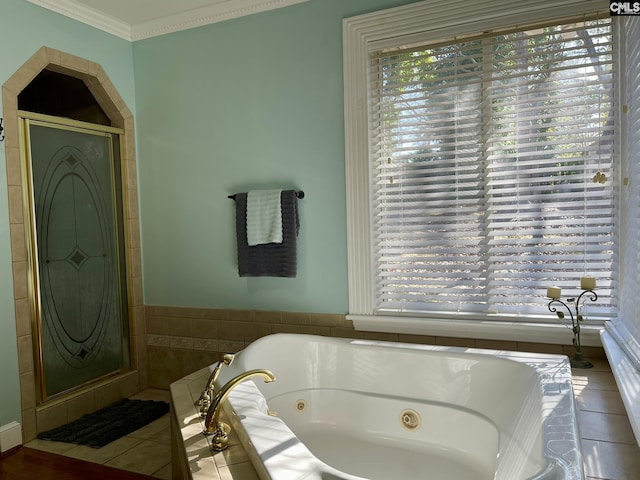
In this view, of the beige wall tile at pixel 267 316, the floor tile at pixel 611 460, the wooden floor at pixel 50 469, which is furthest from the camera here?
the beige wall tile at pixel 267 316

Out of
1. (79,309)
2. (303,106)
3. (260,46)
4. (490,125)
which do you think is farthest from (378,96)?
(79,309)

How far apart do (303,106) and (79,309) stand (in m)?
1.87

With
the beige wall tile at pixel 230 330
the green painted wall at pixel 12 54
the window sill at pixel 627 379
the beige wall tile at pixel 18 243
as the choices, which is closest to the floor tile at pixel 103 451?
the green painted wall at pixel 12 54

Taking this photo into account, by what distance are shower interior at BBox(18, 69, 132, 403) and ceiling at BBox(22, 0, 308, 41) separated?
51 cm

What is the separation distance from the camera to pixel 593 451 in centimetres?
151

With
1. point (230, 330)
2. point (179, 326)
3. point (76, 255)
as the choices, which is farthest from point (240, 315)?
point (76, 255)

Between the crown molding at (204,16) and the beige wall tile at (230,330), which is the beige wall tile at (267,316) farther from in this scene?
the crown molding at (204,16)

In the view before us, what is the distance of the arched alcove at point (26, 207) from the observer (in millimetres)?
2729

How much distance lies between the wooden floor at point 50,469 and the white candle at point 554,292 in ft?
6.84

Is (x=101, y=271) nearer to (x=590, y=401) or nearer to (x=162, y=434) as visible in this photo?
(x=162, y=434)

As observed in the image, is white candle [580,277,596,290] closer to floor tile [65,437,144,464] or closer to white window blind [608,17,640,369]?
white window blind [608,17,640,369]

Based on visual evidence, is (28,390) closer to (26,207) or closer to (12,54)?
(26,207)

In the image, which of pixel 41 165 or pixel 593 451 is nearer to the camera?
pixel 593 451

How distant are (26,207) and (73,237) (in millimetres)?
364
